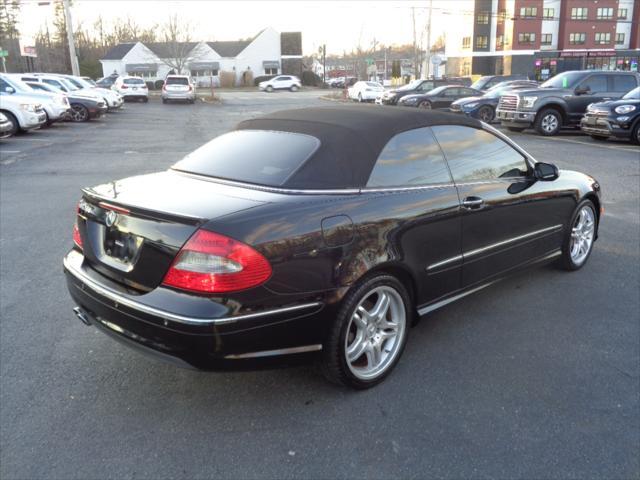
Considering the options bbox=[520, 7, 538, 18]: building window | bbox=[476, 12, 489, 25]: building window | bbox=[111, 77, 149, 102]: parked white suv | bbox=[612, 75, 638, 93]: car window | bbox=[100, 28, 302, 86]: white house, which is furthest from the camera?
bbox=[476, 12, 489, 25]: building window

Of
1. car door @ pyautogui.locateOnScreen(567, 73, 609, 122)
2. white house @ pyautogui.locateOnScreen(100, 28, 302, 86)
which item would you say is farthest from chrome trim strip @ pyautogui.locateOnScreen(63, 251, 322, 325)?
white house @ pyautogui.locateOnScreen(100, 28, 302, 86)

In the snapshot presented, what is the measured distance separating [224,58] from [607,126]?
223ft

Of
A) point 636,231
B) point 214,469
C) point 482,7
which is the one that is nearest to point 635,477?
point 214,469

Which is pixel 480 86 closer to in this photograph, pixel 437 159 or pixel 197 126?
pixel 197 126

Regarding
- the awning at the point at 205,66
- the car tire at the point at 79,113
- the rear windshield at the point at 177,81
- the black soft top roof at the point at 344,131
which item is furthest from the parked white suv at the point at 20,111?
the awning at the point at 205,66

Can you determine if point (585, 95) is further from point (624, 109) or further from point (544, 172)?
point (544, 172)

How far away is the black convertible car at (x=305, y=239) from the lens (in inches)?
110

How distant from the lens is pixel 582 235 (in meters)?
5.42

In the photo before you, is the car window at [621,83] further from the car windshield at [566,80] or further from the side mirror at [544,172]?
the side mirror at [544,172]

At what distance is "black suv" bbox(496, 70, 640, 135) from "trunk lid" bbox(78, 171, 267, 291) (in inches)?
631

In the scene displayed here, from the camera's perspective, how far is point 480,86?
28.4 meters

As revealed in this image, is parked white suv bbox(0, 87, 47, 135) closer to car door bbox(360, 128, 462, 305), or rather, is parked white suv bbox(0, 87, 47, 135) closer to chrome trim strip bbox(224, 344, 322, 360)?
car door bbox(360, 128, 462, 305)

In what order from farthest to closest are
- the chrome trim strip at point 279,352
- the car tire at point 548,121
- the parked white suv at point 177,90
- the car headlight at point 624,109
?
the parked white suv at point 177,90, the car tire at point 548,121, the car headlight at point 624,109, the chrome trim strip at point 279,352

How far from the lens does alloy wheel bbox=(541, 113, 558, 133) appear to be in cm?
1744
